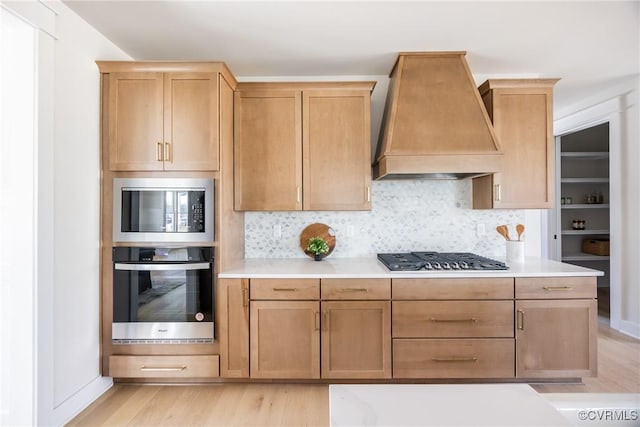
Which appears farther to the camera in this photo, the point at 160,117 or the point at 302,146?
the point at 302,146

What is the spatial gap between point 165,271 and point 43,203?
807mm

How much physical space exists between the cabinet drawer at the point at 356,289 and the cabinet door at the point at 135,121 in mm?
1434

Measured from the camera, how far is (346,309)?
2451 mm

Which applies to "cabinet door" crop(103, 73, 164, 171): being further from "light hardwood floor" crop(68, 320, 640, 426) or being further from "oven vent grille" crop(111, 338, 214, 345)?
"light hardwood floor" crop(68, 320, 640, 426)

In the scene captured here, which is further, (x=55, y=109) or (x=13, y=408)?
(x=55, y=109)

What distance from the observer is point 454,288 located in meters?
2.43

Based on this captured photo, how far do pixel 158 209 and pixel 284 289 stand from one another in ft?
3.36

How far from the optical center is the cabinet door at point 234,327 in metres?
2.47

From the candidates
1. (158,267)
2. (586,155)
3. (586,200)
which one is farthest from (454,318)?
(586,200)

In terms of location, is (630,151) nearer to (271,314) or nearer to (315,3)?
(315,3)

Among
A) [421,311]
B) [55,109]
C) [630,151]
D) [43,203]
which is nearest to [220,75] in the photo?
[55,109]

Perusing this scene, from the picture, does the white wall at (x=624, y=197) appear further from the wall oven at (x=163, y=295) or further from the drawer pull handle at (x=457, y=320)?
the wall oven at (x=163, y=295)
